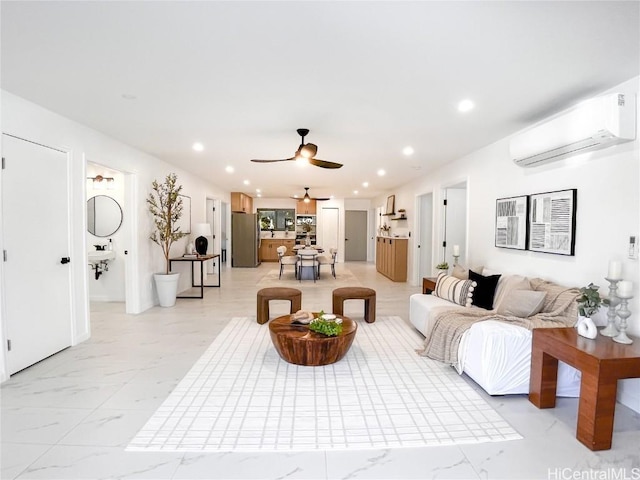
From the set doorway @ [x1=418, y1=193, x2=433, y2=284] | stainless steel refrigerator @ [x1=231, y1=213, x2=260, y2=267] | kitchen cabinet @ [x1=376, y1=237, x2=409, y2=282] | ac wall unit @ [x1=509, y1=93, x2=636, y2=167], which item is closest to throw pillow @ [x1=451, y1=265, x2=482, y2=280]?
ac wall unit @ [x1=509, y1=93, x2=636, y2=167]

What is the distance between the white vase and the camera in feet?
7.51

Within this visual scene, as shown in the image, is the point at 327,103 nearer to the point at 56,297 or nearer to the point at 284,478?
the point at 284,478

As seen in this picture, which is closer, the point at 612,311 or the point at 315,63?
the point at 315,63

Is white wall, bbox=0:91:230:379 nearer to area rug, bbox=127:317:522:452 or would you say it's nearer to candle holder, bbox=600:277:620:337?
area rug, bbox=127:317:522:452

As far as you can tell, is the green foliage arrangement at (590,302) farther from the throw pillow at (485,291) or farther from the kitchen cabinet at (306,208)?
the kitchen cabinet at (306,208)

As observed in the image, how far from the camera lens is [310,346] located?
291 cm

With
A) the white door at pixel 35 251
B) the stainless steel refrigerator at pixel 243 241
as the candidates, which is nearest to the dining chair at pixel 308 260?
the stainless steel refrigerator at pixel 243 241

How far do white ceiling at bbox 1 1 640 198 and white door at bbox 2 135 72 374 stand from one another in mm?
555

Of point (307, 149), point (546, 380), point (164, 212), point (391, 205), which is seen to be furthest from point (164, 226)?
point (391, 205)

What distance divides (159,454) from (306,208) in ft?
32.5

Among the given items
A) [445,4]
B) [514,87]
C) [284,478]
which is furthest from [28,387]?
[514,87]

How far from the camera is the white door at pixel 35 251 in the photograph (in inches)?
112

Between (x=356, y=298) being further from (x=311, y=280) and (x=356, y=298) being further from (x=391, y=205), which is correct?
(x=391, y=205)

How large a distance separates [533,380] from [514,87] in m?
2.20
